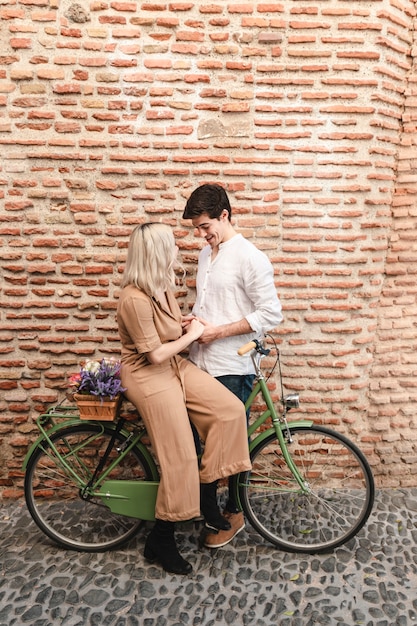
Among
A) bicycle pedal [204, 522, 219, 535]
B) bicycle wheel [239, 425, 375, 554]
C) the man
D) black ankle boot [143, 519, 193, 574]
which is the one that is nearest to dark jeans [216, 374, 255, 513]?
the man

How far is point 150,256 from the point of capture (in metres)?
2.89

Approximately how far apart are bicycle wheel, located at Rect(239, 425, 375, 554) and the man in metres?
0.41

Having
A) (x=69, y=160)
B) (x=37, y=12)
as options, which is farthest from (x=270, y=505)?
(x=37, y=12)

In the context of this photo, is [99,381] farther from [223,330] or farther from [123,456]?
[223,330]

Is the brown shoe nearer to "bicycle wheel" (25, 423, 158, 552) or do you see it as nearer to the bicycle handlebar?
"bicycle wheel" (25, 423, 158, 552)

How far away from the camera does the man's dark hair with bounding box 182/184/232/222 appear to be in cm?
310

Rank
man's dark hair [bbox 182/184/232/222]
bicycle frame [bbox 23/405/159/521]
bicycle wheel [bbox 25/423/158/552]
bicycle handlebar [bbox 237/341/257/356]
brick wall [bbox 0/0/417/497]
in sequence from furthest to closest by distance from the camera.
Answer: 1. brick wall [bbox 0/0/417/497]
2. bicycle wheel [bbox 25/423/158/552]
3. bicycle frame [bbox 23/405/159/521]
4. man's dark hair [bbox 182/184/232/222]
5. bicycle handlebar [bbox 237/341/257/356]

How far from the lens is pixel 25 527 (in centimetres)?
369

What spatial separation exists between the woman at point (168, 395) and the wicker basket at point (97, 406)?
0.40ft

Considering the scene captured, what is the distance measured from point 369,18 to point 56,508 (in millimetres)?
4290

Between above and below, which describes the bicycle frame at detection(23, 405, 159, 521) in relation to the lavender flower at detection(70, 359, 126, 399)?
below

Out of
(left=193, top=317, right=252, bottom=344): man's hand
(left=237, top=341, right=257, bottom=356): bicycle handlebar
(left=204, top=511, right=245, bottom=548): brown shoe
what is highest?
(left=193, top=317, right=252, bottom=344): man's hand

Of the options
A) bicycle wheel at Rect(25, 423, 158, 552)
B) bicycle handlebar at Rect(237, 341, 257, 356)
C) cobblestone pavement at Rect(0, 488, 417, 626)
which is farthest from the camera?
bicycle wheel at Rect(25, 423, 158, 552)

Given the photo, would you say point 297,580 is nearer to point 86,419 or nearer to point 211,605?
point 211,605
